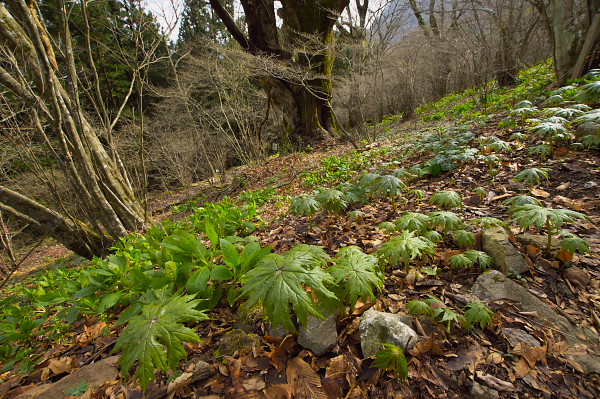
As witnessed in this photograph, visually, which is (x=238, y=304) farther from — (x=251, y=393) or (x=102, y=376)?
(x=102, y=376)

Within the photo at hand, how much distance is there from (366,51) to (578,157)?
559cm

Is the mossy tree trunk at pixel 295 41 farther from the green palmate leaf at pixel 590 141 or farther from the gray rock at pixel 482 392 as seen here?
the gray rock at pixel 482 392

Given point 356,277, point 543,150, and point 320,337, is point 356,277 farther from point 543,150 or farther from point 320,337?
point 543,150

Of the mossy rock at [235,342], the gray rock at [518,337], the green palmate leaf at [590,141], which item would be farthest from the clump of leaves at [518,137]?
the mossy rock at [235,342]

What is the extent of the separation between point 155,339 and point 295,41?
10.6 m

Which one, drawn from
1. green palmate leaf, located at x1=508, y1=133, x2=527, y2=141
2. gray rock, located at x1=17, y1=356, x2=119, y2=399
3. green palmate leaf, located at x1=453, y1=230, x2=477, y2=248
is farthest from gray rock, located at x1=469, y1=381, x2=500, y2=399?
green palmate leaf, located at x1=508, y1=133, x2=527, y2=141

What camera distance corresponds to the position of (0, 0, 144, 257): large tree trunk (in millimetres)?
3776

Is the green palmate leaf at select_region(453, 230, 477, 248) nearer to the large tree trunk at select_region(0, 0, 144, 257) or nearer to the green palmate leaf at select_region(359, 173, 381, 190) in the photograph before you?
the green palmate leaf at select_region(359, 173, 381, 190)

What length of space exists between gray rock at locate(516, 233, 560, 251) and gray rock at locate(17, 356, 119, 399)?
320cm

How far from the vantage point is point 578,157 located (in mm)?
2996

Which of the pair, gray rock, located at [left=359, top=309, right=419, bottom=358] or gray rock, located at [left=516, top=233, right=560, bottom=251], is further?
gray rock, located at [left=516, top=233, right=560, bottom=251]

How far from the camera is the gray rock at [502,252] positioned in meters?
1.75

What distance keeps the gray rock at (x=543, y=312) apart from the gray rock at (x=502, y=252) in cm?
14

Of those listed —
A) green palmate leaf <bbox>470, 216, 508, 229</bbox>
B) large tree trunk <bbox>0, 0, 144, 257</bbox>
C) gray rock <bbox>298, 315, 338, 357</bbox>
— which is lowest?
gray rock <bbox>298, 315, 338, 357</bbox>
